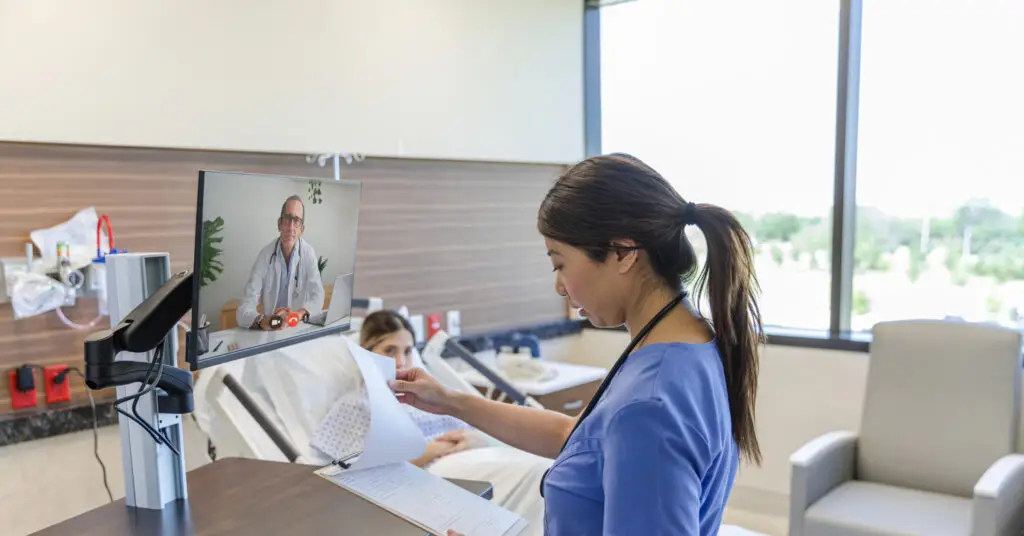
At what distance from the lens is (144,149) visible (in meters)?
2.50

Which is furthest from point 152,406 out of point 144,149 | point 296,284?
point 144,149

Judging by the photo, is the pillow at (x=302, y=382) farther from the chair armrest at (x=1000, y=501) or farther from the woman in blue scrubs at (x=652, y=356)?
the chair armrest at (x=1000, y=501)

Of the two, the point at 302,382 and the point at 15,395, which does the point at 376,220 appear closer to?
the point at 302,382

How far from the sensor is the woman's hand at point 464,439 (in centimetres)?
261

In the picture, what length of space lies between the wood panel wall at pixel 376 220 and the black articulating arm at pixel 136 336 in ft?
4.45

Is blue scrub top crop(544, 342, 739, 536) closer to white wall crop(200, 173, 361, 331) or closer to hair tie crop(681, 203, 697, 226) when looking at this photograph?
hair tie crop(681, 203, 697, 226)

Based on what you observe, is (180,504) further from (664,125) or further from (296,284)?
(664,125)

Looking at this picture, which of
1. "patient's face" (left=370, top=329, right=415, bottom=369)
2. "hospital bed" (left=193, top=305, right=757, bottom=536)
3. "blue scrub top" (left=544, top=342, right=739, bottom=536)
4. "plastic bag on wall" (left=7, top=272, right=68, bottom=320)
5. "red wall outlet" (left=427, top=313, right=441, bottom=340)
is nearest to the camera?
"blue scrub top" (left=544, top=342, right=739, bottom=536)

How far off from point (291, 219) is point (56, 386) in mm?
1480

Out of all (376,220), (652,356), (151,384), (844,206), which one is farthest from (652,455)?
(844,206)

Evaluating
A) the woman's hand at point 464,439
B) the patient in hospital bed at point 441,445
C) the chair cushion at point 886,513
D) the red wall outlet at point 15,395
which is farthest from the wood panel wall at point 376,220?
the chair cushion at point 886,513

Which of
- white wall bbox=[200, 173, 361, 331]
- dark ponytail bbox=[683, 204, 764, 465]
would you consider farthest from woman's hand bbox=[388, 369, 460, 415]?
dark ponytail bbox=[683, 204, 764, 465]

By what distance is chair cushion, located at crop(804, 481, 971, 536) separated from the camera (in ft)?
7.79

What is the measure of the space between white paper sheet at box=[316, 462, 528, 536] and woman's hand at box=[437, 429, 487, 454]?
110cm
